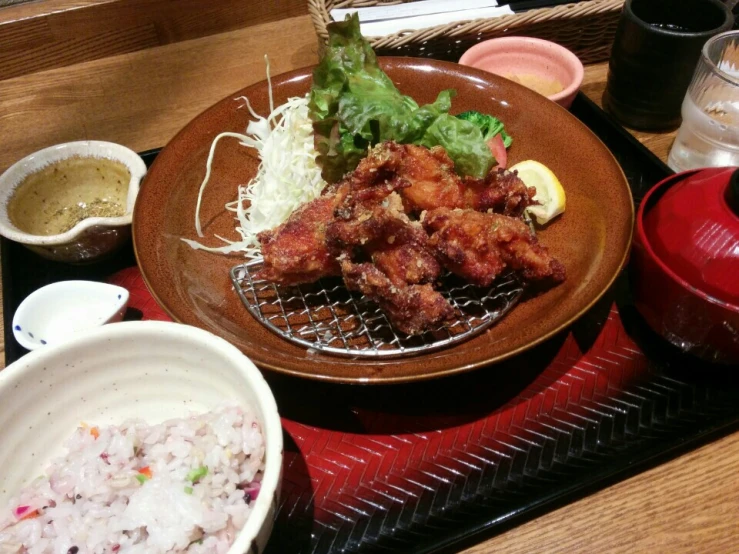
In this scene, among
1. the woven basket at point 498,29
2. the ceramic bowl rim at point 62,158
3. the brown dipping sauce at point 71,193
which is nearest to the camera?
the ceramic bowl rim at point 62,158

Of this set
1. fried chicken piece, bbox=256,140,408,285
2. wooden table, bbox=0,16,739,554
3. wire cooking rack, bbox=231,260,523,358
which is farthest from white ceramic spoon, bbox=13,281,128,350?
wooden table, bbox=0,16,739,554

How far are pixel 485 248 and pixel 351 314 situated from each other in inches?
20.6

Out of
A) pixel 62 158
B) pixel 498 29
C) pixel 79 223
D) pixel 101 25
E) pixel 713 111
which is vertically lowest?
pixel 713 111

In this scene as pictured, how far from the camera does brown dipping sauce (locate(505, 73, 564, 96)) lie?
277cm

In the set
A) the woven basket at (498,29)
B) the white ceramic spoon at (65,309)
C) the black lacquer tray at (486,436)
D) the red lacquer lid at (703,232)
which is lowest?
the black lacquer tray at (486,436)

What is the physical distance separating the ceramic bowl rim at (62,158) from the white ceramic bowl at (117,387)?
76cm

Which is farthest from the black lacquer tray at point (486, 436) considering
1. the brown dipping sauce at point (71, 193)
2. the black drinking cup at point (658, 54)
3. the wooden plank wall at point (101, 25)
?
the wooden plank wall at point (101, 25)

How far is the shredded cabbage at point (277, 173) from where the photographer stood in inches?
88.8

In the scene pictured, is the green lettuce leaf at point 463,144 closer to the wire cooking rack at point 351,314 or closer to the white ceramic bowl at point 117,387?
the wire cooking rack at point 351,314

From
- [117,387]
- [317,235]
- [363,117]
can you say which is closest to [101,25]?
[363,117]

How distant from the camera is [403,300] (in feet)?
5.50

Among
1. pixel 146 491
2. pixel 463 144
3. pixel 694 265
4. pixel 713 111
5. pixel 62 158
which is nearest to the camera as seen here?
pixel 146 491

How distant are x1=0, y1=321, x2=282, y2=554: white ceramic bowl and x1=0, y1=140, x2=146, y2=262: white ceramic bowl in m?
0.76

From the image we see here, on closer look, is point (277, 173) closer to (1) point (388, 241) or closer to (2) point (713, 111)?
(1) point (388, 241)
